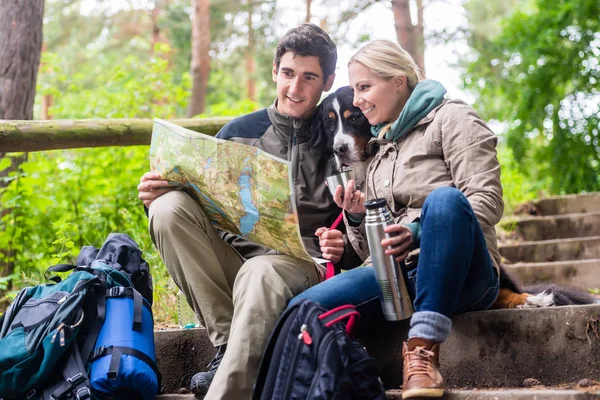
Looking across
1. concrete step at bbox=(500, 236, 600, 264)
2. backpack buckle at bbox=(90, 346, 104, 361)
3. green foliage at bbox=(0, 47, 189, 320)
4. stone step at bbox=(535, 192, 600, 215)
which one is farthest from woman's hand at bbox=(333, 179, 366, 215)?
stone step at bbox=(535, 192, 600, 215)

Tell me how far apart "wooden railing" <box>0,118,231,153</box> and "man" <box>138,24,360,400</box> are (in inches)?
50.1

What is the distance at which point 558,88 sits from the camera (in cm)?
758

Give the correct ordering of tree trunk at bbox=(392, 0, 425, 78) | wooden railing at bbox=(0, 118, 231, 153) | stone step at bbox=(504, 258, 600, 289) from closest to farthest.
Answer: wooden railing at bbox=(0, 118, 231, 153) < stone step at bbox=(504, 258, 600, 289) < tree trunk at bbox=(392, 0, 425, 78)

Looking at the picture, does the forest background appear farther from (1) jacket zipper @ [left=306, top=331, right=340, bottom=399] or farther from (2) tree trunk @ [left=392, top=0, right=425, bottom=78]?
Answer: (1) jacket zipper @ [left=306, top=331, right=340, bottom=399]

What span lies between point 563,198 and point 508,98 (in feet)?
7.02

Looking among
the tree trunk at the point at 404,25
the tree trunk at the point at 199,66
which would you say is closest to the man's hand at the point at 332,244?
the tree trunk at the point at 404,25

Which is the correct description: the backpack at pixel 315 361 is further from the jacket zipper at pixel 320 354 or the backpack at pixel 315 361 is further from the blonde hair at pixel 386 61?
the blonde hair at pixel 386 61

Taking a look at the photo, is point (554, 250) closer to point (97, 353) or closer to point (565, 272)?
point (565, 272)

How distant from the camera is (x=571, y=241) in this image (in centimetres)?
509

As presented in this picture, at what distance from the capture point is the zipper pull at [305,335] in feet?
6.73

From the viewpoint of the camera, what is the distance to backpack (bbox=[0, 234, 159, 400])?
234cm

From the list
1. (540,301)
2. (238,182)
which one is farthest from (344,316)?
(540,301)

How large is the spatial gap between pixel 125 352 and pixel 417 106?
4.43 ft

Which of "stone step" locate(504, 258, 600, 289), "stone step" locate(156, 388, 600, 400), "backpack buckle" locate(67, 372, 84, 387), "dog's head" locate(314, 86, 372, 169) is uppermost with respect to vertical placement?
"dog's head" locate(314, 86, 372, 169)
